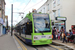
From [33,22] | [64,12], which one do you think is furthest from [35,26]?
[64,12]

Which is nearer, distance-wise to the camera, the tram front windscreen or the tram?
the tram

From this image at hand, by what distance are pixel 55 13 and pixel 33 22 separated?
18.5 m

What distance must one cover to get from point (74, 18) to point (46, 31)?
15.1 m

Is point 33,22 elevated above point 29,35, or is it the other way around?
point 33,22

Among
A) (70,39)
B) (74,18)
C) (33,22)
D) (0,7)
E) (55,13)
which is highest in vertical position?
(0,7)

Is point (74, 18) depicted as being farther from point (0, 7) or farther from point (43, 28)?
point (0, 7)

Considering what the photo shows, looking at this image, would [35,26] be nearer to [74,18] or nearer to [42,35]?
[42,35]

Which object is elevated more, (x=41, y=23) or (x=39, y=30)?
(x=41, y=23)

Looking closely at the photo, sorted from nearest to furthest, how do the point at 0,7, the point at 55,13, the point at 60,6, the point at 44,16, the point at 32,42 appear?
the point at 32,42
the point at 44,16
the point at 60,6
the point at 55,13
the point at 0,7

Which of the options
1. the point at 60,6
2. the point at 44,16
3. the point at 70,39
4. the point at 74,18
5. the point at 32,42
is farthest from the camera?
the point at 60,6

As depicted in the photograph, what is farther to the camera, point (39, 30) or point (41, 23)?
point (41, 23)

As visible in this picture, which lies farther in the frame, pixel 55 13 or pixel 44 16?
pixel 55 13

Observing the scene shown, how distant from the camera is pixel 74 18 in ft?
76.2

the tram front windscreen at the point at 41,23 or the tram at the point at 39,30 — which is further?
the tram front windscreen at the point at 41,23
